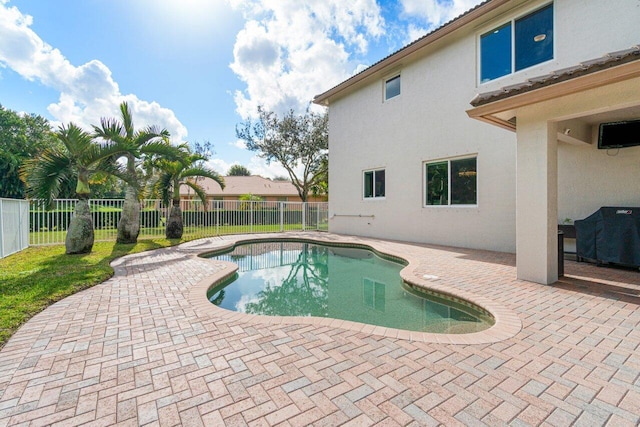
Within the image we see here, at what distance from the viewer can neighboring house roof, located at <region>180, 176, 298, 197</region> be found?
A: 34.0 meters

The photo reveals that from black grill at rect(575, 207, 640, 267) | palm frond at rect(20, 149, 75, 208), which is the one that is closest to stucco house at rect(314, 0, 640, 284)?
black grill at rect(575, 207, 640, 267)

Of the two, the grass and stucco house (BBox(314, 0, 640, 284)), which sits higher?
stucco house (BBox(314, 0, 640, 284))

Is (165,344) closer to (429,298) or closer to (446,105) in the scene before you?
(429,298)

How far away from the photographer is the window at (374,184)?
13.3 m

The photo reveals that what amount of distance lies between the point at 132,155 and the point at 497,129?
12.2 meters

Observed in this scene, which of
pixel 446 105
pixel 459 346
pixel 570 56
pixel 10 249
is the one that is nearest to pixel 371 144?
pixel 446 105

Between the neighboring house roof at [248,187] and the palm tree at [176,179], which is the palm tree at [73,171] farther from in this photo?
the neighboring house roof at [248,187]

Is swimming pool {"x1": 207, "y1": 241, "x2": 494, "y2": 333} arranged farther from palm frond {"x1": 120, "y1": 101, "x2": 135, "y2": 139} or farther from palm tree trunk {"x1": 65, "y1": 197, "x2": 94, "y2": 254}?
palm frond {"x1": 120, "y1": 101, "x2": 135, "y2": 139}

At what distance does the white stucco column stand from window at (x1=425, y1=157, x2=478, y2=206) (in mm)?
4426

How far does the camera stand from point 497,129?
9.30m

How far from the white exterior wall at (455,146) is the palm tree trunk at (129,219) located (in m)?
9.14

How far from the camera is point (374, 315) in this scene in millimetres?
4855

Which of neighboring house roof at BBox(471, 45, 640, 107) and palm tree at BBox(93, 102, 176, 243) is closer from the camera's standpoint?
neighboring house roof at BBox(471, 45, 640, 107)

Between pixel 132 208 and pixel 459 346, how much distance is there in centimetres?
1200
